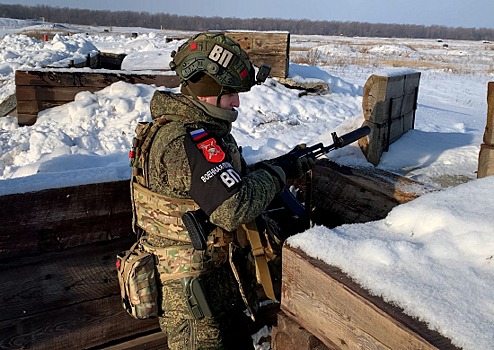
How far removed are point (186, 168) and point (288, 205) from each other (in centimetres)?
118

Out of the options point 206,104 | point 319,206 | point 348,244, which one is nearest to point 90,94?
point 319,206

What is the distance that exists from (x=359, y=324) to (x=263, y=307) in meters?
1.80

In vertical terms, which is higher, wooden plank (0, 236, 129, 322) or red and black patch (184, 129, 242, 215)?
red and black patch (184, 129, 242, 215)

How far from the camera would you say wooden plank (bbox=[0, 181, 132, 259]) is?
8.48 ft

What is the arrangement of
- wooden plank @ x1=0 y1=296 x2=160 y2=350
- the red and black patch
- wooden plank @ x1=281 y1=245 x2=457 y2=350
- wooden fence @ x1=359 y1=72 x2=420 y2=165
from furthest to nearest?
wooden fence @ x1=359 y1=72 x2=420 y2=165
wooden plank @ x1=0 y1=296 x2=160 y2=350
the red and black patch
wooden plank @ x1=281 y1=245 x2=457 y2=350

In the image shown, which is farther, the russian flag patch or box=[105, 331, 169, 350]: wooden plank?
box=[105, 331, 169, 350]: wooden plank

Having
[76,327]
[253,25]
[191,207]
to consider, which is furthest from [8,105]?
[253,25]

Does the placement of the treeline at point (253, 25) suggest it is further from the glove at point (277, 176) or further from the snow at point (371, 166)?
the glove at point (277, 176)

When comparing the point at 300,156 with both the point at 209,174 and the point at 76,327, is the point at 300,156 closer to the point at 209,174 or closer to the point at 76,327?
the point at 209,174

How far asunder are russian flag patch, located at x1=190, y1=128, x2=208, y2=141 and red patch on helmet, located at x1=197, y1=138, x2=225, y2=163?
0.03 m

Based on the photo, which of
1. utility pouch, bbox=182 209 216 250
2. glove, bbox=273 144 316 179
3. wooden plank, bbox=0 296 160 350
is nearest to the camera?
utility pouch, bbox=182 209 216 250

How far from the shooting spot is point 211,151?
2033 mm

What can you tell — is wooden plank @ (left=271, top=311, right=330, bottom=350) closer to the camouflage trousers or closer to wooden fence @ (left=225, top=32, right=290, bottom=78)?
the camouflage trousers

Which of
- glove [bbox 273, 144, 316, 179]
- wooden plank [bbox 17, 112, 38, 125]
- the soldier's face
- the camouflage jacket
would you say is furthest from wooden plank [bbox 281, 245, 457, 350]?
wooden plank [bbox 17, 112, 38, 125]
